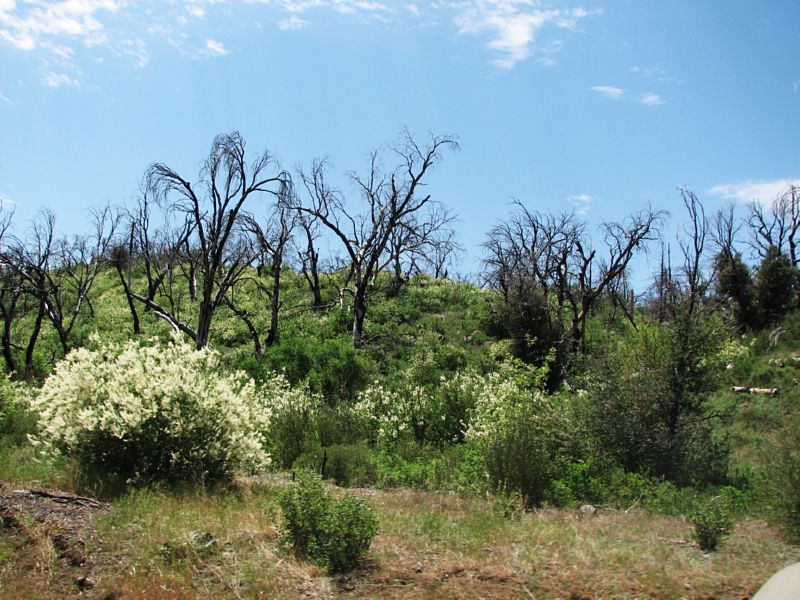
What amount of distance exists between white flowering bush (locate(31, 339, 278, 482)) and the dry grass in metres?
0.96

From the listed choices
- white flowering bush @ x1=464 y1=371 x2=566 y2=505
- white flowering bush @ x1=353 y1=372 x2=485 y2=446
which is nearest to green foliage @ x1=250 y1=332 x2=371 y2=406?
white flowering bush @ x1=353 y1=372 x2=485 y2=446

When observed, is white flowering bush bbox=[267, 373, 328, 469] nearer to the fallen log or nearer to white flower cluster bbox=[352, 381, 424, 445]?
white flower cluster bbox=[352, 381, 424, 445]

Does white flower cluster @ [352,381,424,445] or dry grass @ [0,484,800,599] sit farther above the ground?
white flower cluster @ [352,381,424,445]

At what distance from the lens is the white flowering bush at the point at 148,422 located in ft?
25.1

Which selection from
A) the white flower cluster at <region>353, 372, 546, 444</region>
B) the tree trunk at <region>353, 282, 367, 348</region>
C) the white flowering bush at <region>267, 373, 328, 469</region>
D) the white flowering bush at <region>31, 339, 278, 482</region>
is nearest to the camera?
the white flowering bush at <region>31, 339, 278, 482</region>

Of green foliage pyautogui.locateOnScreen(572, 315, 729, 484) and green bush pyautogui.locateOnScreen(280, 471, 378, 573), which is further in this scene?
green foliage pyautogui.locateOnScreen(572, 315, 729, 484)

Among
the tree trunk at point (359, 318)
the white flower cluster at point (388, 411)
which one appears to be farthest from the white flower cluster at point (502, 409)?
the tree trunk at point (359, 318)

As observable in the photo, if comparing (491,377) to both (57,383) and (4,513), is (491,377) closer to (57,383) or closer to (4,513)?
(57,383)

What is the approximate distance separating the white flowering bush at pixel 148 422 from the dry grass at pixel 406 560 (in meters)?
0.96

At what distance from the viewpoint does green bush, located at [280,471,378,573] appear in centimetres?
541

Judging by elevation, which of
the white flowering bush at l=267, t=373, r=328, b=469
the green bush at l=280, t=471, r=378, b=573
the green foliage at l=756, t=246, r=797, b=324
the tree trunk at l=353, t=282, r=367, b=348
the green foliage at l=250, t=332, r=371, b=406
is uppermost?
the green foliage at l=756, t=246, r=797, b=324

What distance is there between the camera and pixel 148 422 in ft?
25.3

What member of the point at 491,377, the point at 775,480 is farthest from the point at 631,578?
the point at 491,377

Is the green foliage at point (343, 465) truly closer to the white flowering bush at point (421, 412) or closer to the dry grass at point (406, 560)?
the white flowering bush at point (421, 412)
